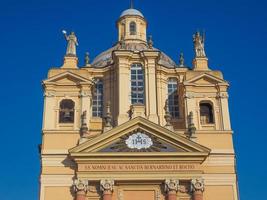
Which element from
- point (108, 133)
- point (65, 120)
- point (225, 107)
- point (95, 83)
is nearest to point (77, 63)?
point (95, 83)

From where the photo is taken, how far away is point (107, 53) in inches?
1745

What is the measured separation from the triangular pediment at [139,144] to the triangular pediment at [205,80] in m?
5.21

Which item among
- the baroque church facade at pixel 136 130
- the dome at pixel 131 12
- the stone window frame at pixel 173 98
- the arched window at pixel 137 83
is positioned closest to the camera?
the baroque church facade at pixel 136 130

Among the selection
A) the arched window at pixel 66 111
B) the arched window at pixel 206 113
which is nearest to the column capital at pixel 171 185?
the arched window at pixel 206 113

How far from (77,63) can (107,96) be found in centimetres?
320

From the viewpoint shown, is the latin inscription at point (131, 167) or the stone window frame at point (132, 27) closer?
the latin inscription at point (131, 167)

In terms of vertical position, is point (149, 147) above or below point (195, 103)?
below

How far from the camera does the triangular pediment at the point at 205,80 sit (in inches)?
1526

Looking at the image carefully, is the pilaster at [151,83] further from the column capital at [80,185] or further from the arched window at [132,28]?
the column capital at [80,185]

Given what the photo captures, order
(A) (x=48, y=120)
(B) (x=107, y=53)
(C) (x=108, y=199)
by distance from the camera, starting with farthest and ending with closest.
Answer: (B) (x=107, y=53) < (A) (x=48, y=120) < (C) (x=108, y=199)

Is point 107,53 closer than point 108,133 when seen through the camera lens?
No

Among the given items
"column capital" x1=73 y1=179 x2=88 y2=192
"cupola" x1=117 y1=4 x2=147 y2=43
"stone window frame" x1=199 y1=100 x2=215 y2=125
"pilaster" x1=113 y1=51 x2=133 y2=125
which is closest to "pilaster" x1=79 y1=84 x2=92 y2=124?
"pilaster" x1=113 y1=51 x2=133 y2=125

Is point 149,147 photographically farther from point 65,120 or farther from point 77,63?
point 77,63

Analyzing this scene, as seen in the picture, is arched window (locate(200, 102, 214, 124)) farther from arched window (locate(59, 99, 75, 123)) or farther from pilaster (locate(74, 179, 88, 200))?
pilaster (locate(74, 179, 88, 200))
